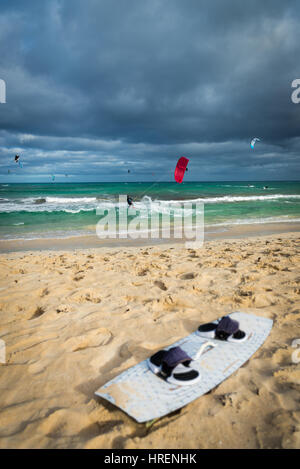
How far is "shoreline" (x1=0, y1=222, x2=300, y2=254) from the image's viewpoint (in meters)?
9.40

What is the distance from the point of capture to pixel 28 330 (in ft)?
10.9

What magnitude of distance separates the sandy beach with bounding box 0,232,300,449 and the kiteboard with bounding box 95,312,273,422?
7cm

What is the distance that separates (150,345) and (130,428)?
108 centimetres

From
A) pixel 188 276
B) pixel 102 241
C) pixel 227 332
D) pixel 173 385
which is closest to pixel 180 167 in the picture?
pixel 188 276

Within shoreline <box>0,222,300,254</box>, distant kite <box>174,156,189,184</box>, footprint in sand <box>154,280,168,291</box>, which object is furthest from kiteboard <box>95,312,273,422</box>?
shoreline <box>0,222,300,254</box>

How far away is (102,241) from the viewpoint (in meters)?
10.3

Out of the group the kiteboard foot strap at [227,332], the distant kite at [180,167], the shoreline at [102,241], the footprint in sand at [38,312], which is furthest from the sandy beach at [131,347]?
the distant kite at [180,167]

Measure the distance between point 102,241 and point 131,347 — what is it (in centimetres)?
768

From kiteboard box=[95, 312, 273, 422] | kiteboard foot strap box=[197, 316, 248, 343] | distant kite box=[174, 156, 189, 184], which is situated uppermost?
distant kite box=[174, 156, 189, 184]

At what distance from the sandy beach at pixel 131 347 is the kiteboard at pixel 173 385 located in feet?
0.23

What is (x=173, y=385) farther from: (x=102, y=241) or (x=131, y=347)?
(x=102, y=241)

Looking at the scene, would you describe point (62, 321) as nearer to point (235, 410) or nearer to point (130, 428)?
point (130, 428)

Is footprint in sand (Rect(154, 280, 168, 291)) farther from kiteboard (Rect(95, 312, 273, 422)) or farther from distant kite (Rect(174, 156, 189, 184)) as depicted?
distant kite (Rect(174, 156, 189, 184))
